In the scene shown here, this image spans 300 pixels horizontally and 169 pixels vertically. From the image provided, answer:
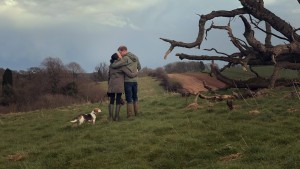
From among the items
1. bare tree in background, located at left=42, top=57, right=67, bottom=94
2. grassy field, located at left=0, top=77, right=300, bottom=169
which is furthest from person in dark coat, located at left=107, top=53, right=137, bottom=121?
bare tree in background, located at left=42, top=57, right=67, bottom=94

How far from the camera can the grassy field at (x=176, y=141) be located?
28.5 ft

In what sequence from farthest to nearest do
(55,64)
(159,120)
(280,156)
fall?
(55,64)
(159,120)
(280,156)

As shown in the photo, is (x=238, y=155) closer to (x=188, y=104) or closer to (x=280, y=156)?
(x=280, y=156)

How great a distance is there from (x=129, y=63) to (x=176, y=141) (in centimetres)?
481

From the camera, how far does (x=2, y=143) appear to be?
12625mm

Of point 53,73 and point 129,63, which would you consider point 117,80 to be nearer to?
point 129,63

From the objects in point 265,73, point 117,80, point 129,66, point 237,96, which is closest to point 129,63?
point 129,66

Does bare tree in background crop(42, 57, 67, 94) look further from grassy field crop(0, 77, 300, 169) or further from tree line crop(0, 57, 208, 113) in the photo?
grassy field crop(0, 77, 300, 169)

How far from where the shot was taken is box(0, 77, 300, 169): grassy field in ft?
28.5

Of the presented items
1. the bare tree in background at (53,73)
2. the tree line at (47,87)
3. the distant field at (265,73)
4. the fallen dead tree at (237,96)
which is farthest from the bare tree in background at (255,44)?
the bare tree in background at (53,73)

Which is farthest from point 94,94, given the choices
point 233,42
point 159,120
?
point 159,120

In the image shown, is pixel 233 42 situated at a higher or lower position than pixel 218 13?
lower

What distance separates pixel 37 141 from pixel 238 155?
6568 millimetres

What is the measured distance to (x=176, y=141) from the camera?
33.8ft
